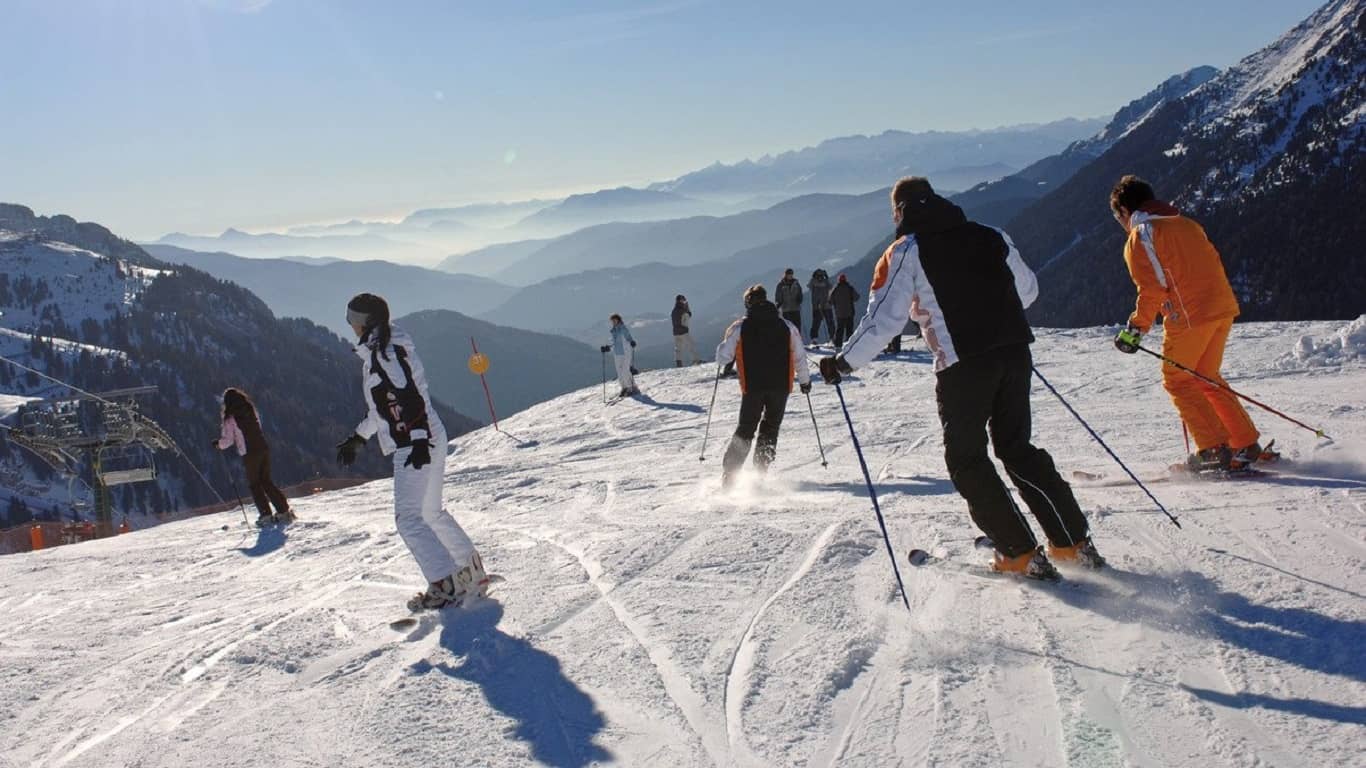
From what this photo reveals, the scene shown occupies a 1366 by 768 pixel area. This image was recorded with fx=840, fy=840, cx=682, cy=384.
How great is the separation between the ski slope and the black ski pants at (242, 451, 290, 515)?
2955 mm

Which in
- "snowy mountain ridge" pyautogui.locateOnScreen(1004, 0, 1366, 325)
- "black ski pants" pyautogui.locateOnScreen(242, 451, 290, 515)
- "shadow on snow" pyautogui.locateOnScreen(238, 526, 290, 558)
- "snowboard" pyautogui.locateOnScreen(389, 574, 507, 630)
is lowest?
"shadow on snow" pyautogui.locateOnScreen(238, 526, 290, 558)

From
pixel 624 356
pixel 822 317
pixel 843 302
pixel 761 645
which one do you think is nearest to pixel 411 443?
pixel 761 645

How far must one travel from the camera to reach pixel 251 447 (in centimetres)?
1130

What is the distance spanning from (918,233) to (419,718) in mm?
3331

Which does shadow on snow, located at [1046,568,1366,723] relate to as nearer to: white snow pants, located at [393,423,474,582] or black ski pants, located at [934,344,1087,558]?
black ski pants, located at [934,344,1087,558]

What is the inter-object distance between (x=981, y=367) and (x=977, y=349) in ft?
0.32

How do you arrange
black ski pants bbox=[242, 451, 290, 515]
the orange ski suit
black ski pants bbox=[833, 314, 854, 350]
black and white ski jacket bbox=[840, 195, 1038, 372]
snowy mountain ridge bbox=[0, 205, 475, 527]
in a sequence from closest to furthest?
black and white ski jacket bbox=[840, 195, 1038, 372]
the orange ski suit
black ski pants bbox=[242, 451, 290, 515]
black ski pants bbox=[833, 314, 854, 350]
snowy mountain ridge bbox=[0, 205, 475, 527]

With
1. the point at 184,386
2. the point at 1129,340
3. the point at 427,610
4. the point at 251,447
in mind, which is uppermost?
the point at 184,386

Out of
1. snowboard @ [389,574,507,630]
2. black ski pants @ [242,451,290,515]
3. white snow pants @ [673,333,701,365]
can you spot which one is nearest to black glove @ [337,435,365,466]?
snowboard @ [389,574,507,630]

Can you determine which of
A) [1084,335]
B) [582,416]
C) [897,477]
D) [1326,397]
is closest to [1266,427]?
[1326,397]

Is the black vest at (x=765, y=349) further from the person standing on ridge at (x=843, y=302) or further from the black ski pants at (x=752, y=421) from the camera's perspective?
the person standing on ridge at (x=843, y=302)

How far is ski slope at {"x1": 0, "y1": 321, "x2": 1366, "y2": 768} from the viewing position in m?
3.18

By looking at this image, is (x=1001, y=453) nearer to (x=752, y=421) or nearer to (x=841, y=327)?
(x=752, y=421)

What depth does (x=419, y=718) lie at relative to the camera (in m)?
3.79
